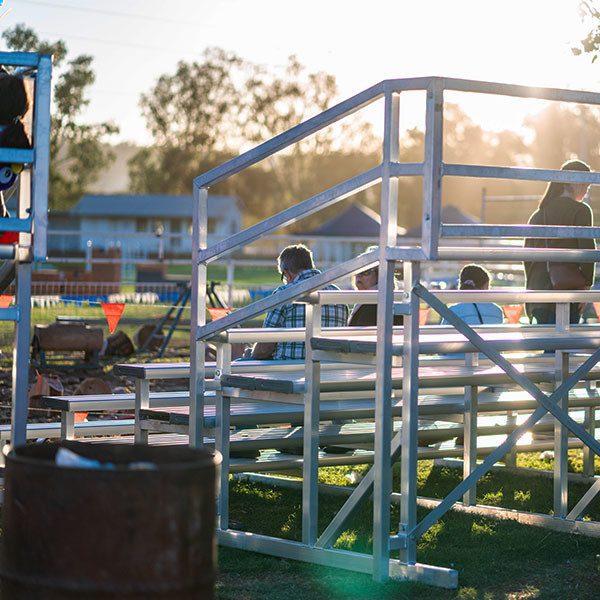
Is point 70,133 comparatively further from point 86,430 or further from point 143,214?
point 86,430

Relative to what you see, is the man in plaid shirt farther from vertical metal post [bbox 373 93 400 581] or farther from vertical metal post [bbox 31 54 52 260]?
vertical metal post [bbox 31 54 52 260]

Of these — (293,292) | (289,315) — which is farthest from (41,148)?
(289,315)

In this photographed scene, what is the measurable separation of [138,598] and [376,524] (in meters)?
2.20

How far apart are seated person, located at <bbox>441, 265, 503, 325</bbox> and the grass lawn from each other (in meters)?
1.42

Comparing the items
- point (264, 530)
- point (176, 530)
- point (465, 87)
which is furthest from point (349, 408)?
point (176, 530)

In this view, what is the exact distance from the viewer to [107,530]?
343cm

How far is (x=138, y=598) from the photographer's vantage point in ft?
11.4

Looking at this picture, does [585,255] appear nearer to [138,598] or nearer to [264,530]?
[264,530]

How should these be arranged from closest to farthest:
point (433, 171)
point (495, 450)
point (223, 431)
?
1. point (433, 171)
2. point (495, 450)
3. point (223, 431)

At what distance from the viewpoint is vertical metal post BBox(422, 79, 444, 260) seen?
528cm

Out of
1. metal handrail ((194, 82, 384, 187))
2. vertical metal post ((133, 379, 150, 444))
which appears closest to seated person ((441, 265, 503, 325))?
vertical metal post ((133, 379, 150, 444))

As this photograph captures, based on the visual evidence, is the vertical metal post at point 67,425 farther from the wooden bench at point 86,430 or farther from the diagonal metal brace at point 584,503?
the diagonal metal brace at point 584,503

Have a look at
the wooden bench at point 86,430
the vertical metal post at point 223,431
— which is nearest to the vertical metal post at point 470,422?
the vertical metal post at point 223,431

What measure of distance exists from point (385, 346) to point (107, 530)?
89.4 inches
